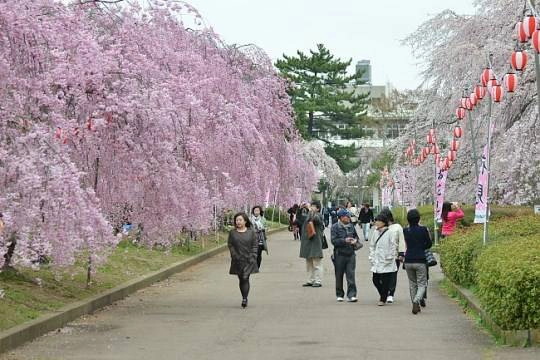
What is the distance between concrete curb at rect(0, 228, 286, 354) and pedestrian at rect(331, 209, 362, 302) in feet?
12.8

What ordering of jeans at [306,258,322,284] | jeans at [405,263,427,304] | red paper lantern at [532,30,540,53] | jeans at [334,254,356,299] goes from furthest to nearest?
jeans at [306,258,322,284], jeans at [334,254,356,299], jeans at [405,263,427,304], red paper lantern at [532,30,540,53]

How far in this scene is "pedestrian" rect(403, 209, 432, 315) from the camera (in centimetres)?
1366

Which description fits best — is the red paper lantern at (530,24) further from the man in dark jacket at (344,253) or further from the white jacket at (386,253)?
the man in dark jacket at (344,253)

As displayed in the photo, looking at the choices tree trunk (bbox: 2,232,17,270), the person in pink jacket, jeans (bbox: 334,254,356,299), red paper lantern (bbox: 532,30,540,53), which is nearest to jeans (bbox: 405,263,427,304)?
jeans (bbox: 334,254,356,299)

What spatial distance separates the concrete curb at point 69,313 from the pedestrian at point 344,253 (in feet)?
12.8

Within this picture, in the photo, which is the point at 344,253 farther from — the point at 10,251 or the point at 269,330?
the point at 10,251

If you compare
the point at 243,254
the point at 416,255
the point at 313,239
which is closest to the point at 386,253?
the point at 416,255

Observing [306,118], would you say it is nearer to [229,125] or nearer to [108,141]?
[229,125]

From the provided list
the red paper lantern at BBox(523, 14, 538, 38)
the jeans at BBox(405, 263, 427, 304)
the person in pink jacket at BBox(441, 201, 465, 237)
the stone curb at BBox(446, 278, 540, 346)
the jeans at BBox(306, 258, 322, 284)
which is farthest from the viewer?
the person in pink jacket at BBox(441, 201, 465, 237)

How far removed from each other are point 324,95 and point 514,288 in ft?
197

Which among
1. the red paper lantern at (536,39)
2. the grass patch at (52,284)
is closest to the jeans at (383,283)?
the grass patch at (52,284)

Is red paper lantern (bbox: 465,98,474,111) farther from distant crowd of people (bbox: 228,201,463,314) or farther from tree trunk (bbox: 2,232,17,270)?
tree trunk (bbox: 2,232,17,270)

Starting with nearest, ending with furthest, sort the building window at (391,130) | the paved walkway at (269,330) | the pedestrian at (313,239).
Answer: the paved walkway at (269,330), the pedestrian at (313,239), the building window at (391,130)

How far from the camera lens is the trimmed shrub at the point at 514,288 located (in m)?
9.12
